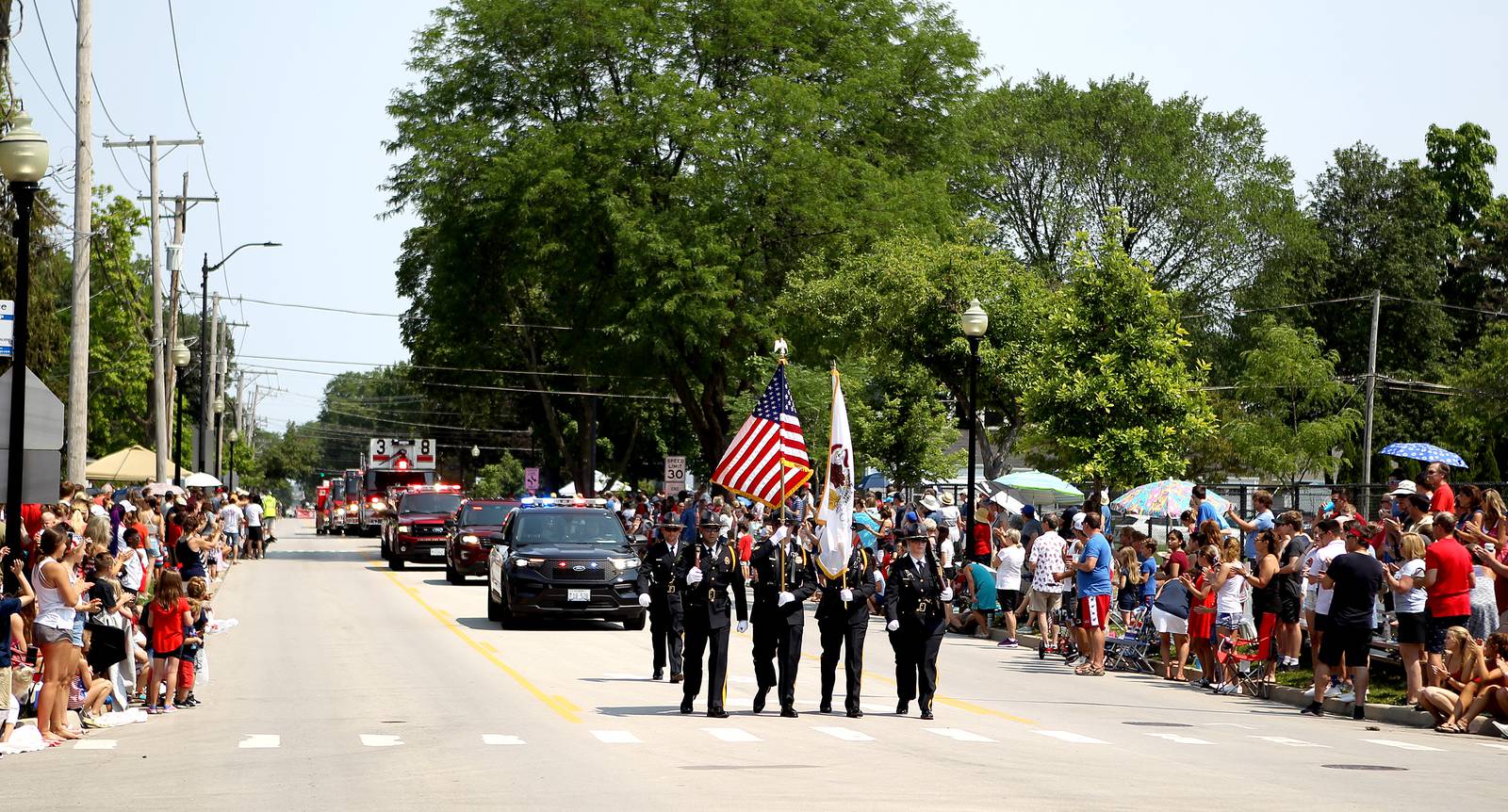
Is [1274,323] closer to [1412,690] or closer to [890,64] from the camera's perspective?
[890,64]

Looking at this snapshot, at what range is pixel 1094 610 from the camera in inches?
835

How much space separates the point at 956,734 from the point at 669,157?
106 feet

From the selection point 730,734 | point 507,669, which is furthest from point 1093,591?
point 730,734

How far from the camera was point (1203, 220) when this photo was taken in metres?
64.6

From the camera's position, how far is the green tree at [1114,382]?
31.1m

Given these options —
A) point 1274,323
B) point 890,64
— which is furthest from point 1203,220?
point 890,64

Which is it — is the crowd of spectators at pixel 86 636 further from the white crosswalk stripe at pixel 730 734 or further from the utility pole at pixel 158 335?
the utility pole at pixel 158 335

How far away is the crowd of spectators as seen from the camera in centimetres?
1384

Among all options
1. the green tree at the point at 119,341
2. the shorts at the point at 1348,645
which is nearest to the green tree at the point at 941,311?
the shorts at the point at 1348,645

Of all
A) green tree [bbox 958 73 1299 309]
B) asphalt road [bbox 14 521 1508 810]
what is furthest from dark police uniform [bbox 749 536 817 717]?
green tree [bbox 958 73 1299 309]

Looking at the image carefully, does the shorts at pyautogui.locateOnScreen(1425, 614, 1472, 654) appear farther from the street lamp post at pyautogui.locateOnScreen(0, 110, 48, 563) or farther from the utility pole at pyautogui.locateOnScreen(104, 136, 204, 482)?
the utility pole at pyautogui.locateOnScreen(104, 136, 204, 482)

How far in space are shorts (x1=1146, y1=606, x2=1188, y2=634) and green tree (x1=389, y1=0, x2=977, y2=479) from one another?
76.2 feet

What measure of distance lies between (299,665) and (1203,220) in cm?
5030

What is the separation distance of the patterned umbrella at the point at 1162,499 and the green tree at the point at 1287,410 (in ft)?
94.6
